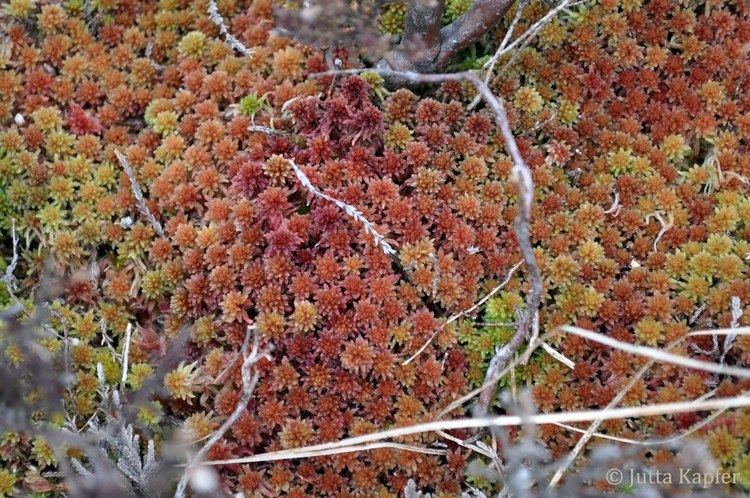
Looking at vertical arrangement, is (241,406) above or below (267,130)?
below

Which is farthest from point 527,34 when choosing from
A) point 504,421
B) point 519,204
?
point 504,421

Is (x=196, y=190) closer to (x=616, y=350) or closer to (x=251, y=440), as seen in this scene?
(x=251, y=440)

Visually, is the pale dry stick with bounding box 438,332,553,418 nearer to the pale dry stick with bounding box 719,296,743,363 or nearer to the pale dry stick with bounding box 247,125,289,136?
the pale dry stick with bounding box 719,296,743,363

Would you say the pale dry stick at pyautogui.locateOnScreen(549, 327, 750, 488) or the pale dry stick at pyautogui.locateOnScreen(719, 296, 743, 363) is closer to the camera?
the pale dry stick at pyautogui.locateOnScreen(549, 327, 750, 488)

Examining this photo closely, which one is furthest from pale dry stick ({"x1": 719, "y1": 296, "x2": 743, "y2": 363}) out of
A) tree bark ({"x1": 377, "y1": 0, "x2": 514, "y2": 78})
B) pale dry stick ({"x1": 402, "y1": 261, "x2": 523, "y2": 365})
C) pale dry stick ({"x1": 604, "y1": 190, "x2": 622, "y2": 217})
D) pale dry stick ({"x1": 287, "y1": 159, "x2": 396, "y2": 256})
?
tree bark ({"x1": 377, "y1": 0, "x2": 514, "y2": 78})

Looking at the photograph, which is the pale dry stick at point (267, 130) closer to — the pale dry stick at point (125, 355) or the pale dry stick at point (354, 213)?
the pale dry stick at point (354, 213)

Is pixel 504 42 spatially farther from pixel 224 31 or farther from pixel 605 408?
pixel 605 408

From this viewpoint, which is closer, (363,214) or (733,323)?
(733,323)
